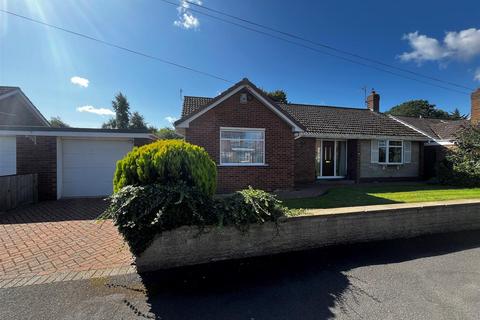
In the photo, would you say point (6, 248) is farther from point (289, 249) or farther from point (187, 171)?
point (289, 249)

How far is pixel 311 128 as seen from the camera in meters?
13.6

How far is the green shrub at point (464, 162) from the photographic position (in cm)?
1266

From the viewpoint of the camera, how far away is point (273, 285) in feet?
12.0

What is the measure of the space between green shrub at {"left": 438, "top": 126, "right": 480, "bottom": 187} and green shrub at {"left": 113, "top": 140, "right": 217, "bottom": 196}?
46.2ft

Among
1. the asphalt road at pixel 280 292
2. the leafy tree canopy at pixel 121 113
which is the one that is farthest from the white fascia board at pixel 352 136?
the leafy tree canopy at pixel 121 113

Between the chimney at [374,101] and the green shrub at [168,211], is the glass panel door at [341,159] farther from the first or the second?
the green shrub at [168,211]

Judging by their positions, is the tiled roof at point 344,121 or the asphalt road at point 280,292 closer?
the asphalt road at point 280,292

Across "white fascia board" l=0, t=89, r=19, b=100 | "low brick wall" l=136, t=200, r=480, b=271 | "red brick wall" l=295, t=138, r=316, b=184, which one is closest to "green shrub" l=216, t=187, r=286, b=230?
"low brick wall" l=136, t=200, r=480, b=271

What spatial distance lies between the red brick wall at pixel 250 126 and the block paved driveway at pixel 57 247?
14.7 feet

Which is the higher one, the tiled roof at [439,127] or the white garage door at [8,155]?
the tiled roof at [439,127]

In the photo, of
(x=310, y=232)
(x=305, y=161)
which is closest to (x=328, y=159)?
(x=305, y=161)

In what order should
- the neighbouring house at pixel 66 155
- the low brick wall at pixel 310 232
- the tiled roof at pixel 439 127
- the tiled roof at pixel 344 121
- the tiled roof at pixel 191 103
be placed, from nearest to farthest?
the low brick wall at pixel 310 232 → the neighbouring house at pixel 66 155 → the tiled roof at pixel 191 103 → the tiled roof at pixel 344 121 → the tiled roof at pixel 439 127

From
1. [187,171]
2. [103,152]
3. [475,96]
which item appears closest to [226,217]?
[187,171]

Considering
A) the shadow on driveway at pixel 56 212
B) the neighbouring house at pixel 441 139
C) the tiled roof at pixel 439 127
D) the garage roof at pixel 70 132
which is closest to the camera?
the shadow on driveway at pixel 56 212
